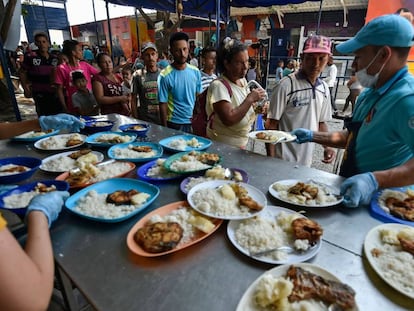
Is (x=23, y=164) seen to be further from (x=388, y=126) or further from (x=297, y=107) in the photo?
(x=388, y=126)

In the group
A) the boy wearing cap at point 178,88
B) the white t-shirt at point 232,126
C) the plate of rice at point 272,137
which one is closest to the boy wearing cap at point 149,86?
the boy wearing cap at point 178,88

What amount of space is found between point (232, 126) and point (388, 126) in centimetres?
135

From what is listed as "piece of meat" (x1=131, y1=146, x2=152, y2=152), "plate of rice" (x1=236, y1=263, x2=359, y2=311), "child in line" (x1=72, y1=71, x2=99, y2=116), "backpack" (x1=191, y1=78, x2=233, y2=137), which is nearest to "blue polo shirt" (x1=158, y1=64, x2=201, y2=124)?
"backpack" (x1=191, y1=78, x2=233, y2=137)

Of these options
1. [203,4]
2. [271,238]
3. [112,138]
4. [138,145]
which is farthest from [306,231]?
[203,4]

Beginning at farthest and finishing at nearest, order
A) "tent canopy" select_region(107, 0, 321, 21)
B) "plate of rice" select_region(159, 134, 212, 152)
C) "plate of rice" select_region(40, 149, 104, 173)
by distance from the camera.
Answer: "tent canopy" select_region(107, 0, 321, 21) < "plate of rice" select_region(159, 134, 212, 152) < "plate of rice" select_region(40, 149, 104, 173)

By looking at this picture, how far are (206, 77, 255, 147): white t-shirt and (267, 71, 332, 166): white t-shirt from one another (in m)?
0.31

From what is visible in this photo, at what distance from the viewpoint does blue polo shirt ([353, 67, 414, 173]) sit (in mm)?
1447

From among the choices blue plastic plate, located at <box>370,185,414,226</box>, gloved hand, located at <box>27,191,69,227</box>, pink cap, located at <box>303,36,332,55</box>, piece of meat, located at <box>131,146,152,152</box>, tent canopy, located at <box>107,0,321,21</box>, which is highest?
tent canopy, located at <box>107,0,321,21</box>

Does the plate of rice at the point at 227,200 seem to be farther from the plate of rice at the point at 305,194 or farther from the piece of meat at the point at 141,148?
the piece of meat at the point at 141,148

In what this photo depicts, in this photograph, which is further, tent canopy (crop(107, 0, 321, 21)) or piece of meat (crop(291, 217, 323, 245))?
tent canopy (crop(107, 0, 321, 21))

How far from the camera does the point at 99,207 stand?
52.1 inches

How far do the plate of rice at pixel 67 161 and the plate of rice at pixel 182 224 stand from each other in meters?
0.85

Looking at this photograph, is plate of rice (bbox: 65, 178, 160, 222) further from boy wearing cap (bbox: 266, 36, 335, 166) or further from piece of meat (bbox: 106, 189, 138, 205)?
boy wearing cap (bbox: 266, 36, 335, 166)

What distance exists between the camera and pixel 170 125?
3836 millimetres
